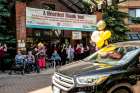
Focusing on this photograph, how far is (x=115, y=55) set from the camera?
919cm

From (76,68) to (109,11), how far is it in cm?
1962

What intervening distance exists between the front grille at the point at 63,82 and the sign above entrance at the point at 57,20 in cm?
1199

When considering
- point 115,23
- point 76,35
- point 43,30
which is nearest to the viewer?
point 76,35

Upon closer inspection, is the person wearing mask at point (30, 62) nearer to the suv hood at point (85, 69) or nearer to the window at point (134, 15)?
the suv hood at point (85, 69)

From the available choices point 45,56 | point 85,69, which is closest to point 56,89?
point 85,69

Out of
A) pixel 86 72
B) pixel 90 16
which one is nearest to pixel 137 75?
pixel 86 72

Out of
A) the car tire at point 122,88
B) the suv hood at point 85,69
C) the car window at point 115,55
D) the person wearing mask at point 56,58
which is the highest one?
the car window at point 115,55

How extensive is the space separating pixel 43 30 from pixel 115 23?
5097 mm

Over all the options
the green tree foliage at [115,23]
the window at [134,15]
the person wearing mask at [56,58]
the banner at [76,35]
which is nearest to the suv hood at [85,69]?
the person wearing mask at [56,58]

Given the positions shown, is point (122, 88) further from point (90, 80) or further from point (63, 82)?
point (63, 82)

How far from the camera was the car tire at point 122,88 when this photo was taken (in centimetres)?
829

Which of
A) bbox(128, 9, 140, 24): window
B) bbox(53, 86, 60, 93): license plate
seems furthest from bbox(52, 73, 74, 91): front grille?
bbox(128, 9, 140, 24): window

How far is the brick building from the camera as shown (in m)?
21.3

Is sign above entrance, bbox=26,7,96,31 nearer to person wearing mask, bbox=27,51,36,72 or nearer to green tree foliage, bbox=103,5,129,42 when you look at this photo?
person wearing mask, bbox=27,51,36,72
